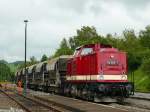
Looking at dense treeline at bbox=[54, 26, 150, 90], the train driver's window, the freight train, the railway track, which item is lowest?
the railway track

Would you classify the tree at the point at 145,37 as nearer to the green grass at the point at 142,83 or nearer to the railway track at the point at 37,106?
the green grass at the point at 142,83

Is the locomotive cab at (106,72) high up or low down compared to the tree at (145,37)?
down

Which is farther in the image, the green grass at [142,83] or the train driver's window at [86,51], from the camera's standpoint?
the green grass at [142,83]

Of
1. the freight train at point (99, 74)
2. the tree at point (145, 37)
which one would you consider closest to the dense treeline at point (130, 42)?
the tree at point (145, 37)

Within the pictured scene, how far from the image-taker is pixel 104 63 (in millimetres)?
30312

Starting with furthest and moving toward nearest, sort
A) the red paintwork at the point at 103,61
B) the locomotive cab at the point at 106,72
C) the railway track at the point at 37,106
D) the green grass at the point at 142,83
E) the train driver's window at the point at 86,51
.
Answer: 1. the green grass at the point at 142,83
2. the train driver's window at the point at 86,51
3. the red paintwork at the point at 103,61
4. the locomotive cab at the point at 106,72
5. the railway track at the point at 37,106

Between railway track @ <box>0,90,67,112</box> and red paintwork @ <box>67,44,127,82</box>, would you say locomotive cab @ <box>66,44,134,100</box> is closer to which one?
red paintwork @ <box>67,44,127,82</box>

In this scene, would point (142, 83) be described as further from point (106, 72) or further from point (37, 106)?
point (37, 106)

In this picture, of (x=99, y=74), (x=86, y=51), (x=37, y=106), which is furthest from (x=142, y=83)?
(x=37, y=106)

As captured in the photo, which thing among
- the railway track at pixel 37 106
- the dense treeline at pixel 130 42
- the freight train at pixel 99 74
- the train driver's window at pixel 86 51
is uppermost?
the dense treeline at pixel 130 42

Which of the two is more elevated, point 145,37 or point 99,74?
point 145,37

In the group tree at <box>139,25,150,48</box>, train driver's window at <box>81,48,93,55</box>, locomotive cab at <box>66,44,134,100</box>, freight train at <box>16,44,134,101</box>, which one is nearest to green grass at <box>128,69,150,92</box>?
tree at <box>139,25,150,48</box>

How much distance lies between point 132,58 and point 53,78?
48905mm

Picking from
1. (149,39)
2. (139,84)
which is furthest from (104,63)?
(149,39)
